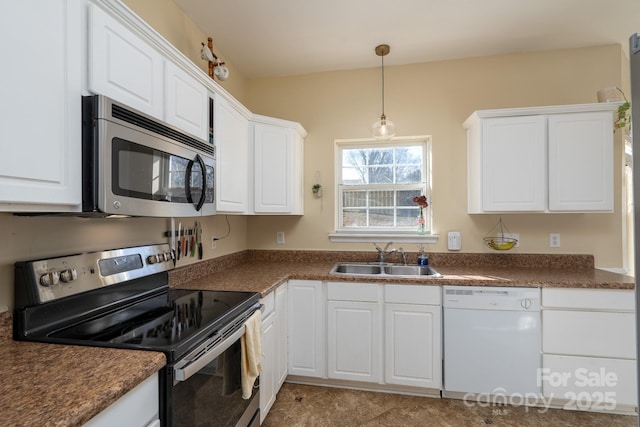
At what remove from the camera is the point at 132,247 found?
1.53 metres

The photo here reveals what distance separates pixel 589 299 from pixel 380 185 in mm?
1697

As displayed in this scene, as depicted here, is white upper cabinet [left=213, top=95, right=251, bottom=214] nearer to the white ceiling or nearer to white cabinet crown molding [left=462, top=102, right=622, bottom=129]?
the white ceiling

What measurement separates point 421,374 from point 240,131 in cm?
218

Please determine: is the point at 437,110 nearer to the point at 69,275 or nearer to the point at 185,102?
the point at 185,102

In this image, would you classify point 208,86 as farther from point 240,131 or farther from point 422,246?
point 422,246

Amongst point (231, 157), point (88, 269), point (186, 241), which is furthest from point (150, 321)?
point (231, 157)

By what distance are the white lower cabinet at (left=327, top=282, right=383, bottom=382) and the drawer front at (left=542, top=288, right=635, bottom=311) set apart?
3.59ft

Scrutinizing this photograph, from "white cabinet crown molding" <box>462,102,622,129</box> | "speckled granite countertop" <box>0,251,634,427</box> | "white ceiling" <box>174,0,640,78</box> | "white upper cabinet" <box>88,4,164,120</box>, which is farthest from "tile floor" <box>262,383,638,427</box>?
"white ceiling" <box>174,0,640,78</box>

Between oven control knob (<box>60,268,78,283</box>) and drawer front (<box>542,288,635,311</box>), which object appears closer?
oven control knob (<box>60,268,78,283</box>)

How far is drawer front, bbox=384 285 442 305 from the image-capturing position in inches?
82.5

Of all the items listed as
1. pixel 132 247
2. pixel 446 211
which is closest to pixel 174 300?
pixel 132 247

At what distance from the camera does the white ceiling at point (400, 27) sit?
2020mm

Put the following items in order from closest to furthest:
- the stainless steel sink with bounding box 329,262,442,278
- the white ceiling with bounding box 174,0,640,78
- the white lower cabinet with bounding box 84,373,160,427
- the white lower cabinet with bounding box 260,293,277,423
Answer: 1. the white lower cabinet with bounding box 84,373,160,427
2. the white lower cabinet with bounding box 260,293,277,423
3. the white ceiling with bounding box 174,0,640,78
4. the stainless steel sink with bounding box 329,262,442,278

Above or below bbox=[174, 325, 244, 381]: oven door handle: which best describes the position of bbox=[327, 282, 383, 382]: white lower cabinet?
below
